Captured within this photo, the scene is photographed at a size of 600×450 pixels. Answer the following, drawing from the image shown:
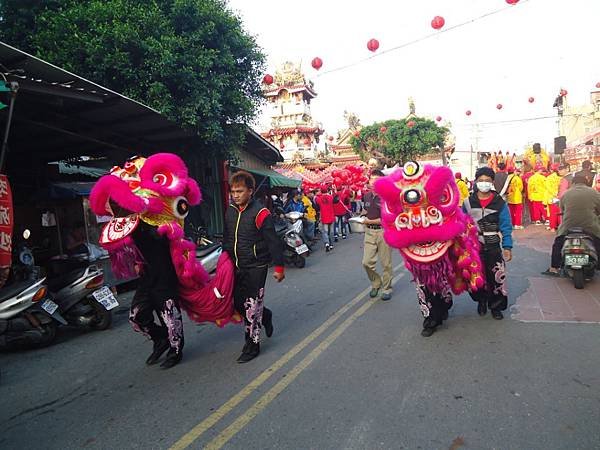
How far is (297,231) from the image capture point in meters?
10.1

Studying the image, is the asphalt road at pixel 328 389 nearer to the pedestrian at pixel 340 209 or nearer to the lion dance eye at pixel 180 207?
the lion dance eye at pixel 180 207

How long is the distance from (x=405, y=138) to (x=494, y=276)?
38.4 meters

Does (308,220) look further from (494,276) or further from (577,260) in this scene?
(494,276)

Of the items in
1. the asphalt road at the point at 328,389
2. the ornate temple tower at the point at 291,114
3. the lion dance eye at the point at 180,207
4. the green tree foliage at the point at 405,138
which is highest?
the ornate temple tower at the point at 291,114

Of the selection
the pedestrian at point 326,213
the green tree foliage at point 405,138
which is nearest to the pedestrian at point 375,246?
the pedestrian at point 326,213

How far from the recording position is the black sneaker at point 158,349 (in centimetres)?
425

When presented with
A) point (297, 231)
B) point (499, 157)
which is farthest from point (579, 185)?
point (499, 157)

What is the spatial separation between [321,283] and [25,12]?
24.3 ft

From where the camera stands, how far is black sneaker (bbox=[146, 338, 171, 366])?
4.25 m

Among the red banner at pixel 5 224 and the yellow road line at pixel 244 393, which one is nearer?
the yellow road line at pixel 244 393

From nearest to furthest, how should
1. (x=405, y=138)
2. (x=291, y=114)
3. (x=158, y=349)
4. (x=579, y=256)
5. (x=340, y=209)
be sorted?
1. (x=158, y=349)
2. (x=579, y=256)
3. (x=340, y=209)
4. (x=405, y=138)
5. (x=291, y=114)

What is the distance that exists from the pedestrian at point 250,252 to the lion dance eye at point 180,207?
0.45 m

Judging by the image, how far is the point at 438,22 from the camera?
8.48 m

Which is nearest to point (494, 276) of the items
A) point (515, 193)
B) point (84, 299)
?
point (84, 299)
